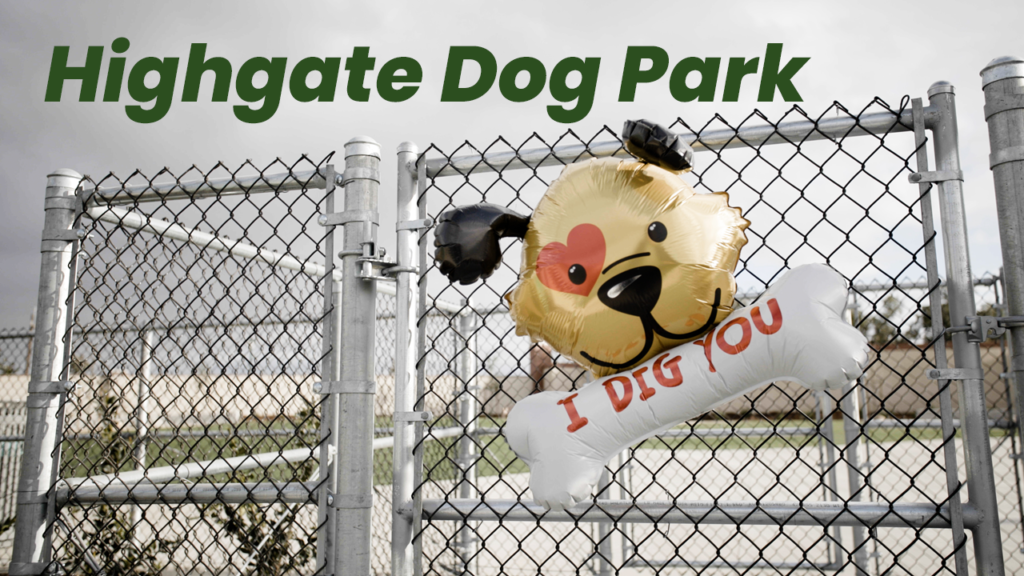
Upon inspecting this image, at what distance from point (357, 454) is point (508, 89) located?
6.89 ft

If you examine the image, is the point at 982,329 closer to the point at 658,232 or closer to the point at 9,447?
the point at 658,232

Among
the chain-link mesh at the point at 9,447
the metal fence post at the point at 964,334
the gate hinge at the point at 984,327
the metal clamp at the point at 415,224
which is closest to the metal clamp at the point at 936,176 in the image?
the metal fence post at the point at 964,334

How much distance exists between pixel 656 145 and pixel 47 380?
2.05 meters

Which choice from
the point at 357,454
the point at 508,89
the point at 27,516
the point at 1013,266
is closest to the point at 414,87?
the point at 508,89

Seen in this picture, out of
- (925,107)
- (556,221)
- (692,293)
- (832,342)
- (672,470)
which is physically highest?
(925,107)

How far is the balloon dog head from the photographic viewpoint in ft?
4.48

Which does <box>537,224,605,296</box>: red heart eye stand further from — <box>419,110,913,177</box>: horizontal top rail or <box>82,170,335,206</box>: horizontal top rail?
<box>82,170,335,206</box>: horizontal top rail

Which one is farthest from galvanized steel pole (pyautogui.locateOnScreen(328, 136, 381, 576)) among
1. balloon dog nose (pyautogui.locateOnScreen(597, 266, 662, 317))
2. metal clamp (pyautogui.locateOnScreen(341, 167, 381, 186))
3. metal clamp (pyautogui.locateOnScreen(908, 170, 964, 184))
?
metal clamp (pyautogui.locateOnScreen(908, 170, 964, 184))

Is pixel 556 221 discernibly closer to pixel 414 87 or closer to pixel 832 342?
pixel 832 342

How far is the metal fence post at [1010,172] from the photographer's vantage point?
1435 mm

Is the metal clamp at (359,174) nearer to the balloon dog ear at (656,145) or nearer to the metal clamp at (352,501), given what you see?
the balloon dog ear at (656,145)

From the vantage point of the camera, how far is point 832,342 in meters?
1.26

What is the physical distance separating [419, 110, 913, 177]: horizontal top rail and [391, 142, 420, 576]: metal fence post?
21 centimetres

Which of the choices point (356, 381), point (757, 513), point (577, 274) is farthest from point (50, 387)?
point (757, 513)
